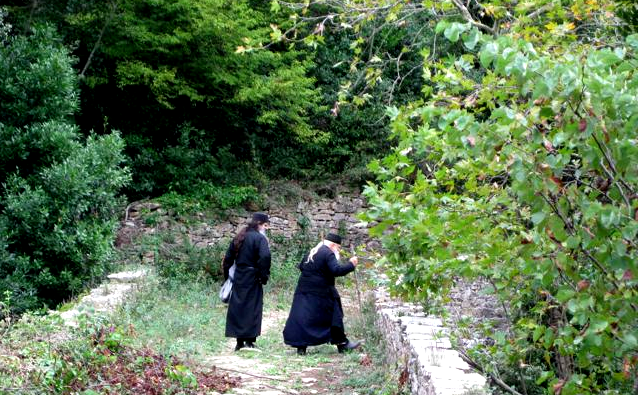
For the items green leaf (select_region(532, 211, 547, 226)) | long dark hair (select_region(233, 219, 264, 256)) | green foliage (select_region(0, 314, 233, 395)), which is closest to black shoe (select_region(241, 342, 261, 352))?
long dark hair (select_region(233, 219, 264, 256))

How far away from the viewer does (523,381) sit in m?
6.20

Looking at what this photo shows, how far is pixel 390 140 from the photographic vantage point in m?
18.3

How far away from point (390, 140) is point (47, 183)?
7459 mm

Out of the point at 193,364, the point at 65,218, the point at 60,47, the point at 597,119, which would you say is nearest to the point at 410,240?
the point at 597,119

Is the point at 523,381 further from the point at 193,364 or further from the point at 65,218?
the point at 65,218

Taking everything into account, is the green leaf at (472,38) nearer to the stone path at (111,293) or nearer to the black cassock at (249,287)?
the stone path at (111,293)

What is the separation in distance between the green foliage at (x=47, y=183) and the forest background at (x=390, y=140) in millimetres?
39

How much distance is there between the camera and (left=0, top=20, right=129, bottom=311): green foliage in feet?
44.7

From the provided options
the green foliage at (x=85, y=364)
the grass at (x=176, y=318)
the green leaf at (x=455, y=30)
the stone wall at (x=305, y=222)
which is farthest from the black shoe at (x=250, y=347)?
the stone wall at (x=305, y=222)

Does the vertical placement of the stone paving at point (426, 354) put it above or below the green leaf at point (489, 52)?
below

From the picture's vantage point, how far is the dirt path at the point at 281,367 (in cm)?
836

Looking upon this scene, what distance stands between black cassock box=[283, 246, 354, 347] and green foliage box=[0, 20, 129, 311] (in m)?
5.00

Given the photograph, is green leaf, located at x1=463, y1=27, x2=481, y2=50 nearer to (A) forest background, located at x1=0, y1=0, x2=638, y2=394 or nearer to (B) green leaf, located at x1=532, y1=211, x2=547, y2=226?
(A) forest background, located at x1=0, y1=0, x2=638, y2=394

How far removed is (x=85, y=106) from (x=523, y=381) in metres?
15.7
